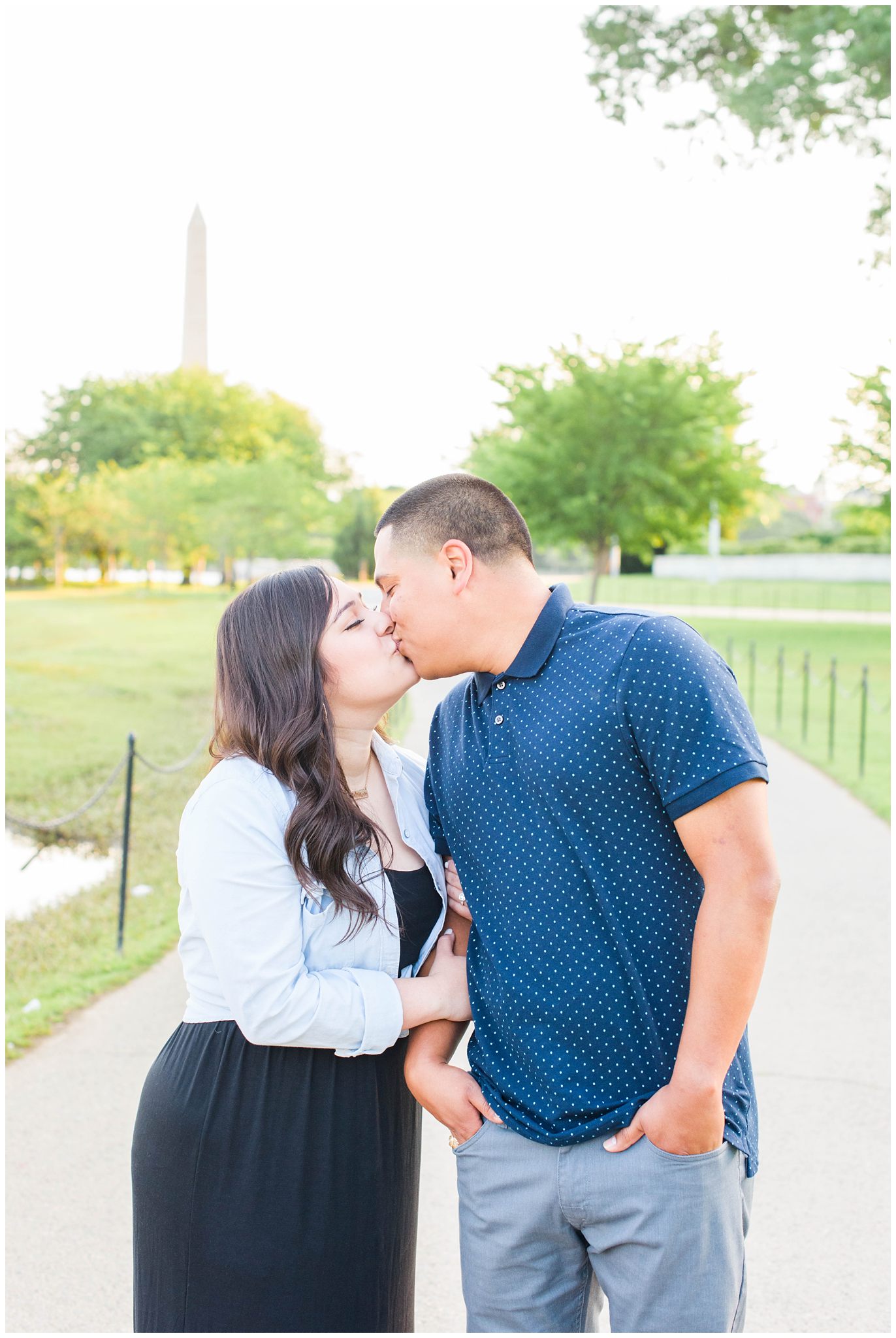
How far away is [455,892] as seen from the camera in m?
2.50

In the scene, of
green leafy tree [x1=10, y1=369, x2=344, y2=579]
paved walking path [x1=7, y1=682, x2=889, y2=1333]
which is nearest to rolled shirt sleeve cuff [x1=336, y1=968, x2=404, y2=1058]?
paved walking path [x1=7, y1=682, x2=889, y2=1333]

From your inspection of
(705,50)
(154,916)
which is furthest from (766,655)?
(154,916)

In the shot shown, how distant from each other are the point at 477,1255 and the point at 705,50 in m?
17.0

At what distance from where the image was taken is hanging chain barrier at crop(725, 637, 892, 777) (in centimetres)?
1329

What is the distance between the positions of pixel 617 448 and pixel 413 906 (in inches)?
1013

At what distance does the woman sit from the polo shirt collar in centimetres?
30

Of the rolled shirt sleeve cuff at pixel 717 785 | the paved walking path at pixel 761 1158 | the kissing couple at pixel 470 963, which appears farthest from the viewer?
the paved walking path at pixel 761 1158

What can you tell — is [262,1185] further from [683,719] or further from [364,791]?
[683,719]

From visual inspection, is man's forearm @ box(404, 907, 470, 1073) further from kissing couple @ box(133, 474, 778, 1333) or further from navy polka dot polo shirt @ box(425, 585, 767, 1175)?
navy polka dot polo shirt @ box(425, 585, 767, 1175)

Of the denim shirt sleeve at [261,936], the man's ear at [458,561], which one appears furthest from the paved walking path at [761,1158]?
the man's ear at [458,561]

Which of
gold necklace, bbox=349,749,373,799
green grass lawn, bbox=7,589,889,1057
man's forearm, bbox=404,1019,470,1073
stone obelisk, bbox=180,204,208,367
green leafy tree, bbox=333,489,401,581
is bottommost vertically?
green grass lawn, bbox=7,589,889,1057

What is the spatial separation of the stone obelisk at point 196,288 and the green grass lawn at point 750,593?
2383 centimetres

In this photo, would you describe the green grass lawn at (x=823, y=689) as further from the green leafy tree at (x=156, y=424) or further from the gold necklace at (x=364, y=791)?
the green leafy tree at (x=156, y=424)

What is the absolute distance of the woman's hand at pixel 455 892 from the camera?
8.14 feet
